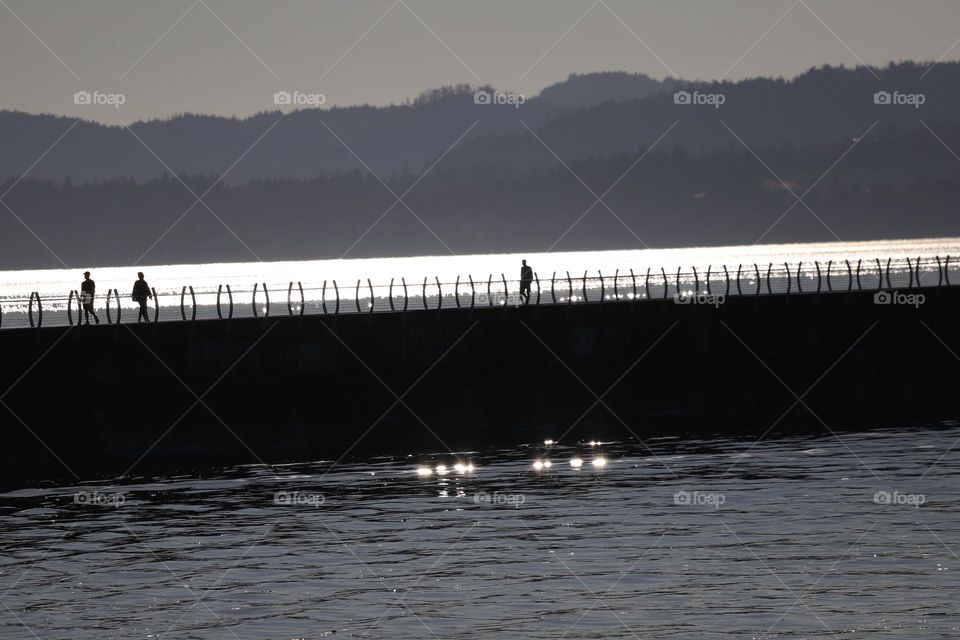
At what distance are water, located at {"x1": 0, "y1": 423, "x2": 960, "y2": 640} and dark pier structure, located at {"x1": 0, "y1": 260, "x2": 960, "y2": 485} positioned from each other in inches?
165

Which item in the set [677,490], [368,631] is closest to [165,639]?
[368,631]

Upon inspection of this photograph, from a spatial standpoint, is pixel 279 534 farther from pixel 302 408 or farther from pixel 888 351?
pixel 888 351

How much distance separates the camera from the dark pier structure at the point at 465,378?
53219 millimetres

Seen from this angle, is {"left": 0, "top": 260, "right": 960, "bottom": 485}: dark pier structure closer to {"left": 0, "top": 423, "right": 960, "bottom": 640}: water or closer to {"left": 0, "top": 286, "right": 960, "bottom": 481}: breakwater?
{"left": 0, "top": 286, "right": 960, "bottom": 481}: breakwater

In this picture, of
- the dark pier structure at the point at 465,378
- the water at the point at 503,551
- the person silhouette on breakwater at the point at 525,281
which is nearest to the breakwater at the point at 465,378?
the dark pier structure at the point at 465,378

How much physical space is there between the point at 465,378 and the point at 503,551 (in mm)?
24340

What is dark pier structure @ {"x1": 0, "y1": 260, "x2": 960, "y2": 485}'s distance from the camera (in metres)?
53.2

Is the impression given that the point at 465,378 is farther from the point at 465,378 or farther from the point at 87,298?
the point at 87,298

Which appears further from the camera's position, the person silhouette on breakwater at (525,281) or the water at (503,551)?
the person silhouette on breakwater at (525,281)

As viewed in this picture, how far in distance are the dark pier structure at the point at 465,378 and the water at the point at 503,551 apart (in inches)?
165

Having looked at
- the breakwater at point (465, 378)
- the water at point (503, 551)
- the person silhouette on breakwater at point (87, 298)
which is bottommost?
the water at point (503, 551)

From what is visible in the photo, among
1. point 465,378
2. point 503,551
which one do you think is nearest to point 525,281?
point 465,378

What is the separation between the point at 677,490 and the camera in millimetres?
44688

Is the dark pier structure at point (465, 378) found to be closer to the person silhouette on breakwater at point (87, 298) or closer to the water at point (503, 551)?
the person silhouette on breakwater at point (87, 298)
